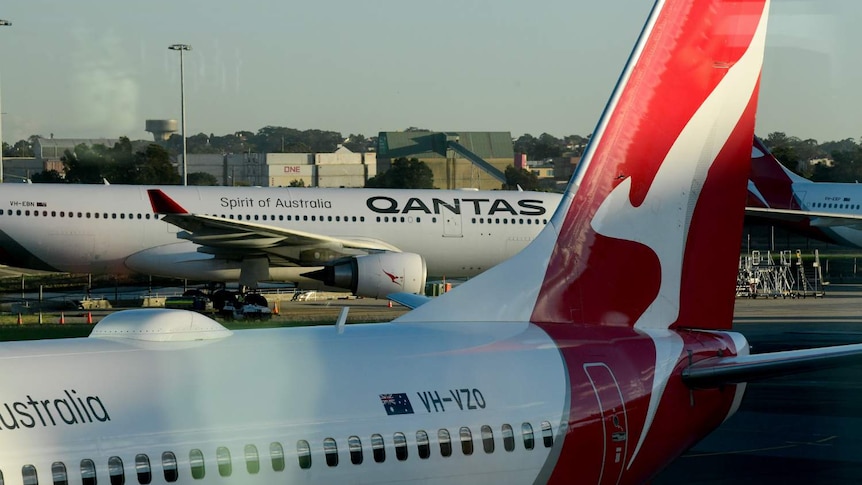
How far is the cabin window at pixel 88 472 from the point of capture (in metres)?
6.01

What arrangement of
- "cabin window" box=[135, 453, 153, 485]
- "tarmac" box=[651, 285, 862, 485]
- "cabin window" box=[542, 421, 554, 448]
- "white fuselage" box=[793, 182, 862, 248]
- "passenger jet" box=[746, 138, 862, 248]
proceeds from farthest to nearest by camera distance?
1. "white fuselage" box=[793, 182, 862, 248]
2. "passenger jet" box=[746, 138, 862, 248]
3. "tarmac" box=[651, 285, 862, 485]
4. "cabin window" box=[542, 421, 554, 448]
5. "cabin window" box=[135, 453, 153, 485]

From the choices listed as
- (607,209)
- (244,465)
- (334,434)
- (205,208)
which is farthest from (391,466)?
(205,208)

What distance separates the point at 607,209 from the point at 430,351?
2071mm

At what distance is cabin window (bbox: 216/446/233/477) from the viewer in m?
6.45

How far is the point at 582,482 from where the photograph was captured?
7.96m

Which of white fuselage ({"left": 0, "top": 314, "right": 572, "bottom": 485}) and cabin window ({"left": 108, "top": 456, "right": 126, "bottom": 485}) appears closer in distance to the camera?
cabin window ({"left": 108, "top": 456, "right": 126, "bottom": 485})

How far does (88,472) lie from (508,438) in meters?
2.80

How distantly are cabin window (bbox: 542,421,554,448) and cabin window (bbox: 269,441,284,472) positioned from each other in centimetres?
195

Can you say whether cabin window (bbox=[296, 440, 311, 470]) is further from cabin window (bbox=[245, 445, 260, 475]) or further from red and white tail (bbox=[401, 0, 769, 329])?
red and white tail (bbox=[401, 0, 769, 329])

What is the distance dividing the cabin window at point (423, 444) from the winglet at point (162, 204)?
72.6 ft

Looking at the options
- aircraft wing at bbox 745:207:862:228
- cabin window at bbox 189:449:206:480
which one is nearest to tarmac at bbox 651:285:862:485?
cabin window at bbox 189:449:206:480

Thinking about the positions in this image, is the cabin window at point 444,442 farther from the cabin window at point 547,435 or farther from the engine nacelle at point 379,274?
the engine nacelle at point 379,274

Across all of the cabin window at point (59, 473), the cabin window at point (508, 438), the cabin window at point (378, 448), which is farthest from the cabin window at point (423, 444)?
the cabin window at point (59, 473)

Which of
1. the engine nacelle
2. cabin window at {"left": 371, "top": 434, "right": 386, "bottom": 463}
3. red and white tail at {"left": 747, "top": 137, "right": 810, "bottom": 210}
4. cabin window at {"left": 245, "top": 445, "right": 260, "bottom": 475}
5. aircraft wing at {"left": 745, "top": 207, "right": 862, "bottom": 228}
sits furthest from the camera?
red and white tail at {"left": 747, "top": 137, "right": 810, "bottom": 210}
